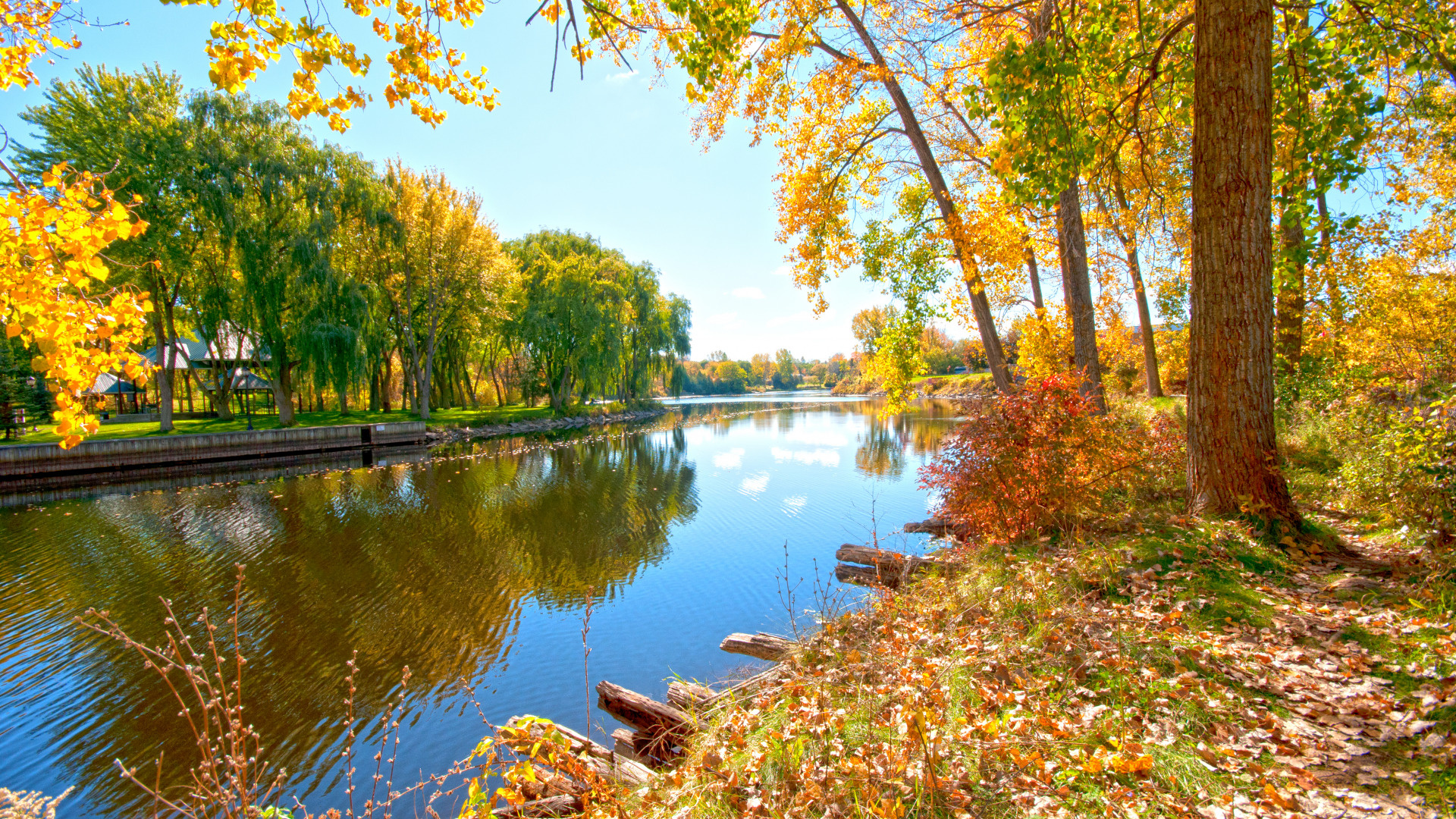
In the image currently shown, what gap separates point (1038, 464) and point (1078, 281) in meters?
3.89

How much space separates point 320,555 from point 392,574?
190cm

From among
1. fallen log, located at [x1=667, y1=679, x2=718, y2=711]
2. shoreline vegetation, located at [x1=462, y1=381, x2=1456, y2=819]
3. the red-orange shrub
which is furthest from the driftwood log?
fallen log, located at [x1=667, y1=679, x2=718, y2=711]

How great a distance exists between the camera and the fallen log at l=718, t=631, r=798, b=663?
4586mm

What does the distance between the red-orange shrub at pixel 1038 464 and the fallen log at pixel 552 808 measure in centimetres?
463

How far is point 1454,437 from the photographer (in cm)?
336

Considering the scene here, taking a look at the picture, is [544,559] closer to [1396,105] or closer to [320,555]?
[320,555]

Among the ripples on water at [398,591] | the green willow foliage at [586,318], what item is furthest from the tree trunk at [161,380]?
the green willow foliage at [586,318]

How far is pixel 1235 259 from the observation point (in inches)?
169

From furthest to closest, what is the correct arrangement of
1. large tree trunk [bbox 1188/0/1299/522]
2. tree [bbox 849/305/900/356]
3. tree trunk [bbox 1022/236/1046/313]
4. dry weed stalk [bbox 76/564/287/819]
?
tree [bbox 849/305/900/356]
tree trunk [bbox 1022/236/1046/313]
large tree trunk [bbox 1188/0/1299/522]
dry weed stalk [bbox 76/564/287/819]

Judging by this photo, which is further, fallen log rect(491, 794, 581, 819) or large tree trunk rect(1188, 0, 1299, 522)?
large tree trunk rect(1188, 0, 1299, 522)

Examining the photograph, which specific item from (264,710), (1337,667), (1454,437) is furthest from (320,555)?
(1454,437)

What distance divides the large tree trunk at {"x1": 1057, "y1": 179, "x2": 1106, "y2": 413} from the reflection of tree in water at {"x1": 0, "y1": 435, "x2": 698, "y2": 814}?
7.00 metres

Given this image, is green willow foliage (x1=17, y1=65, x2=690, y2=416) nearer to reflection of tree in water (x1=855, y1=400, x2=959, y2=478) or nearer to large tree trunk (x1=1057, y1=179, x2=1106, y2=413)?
reflection of tree in water (x1=855, y1=400, x2=959, y2=478)

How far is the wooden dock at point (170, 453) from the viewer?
15.6 m
